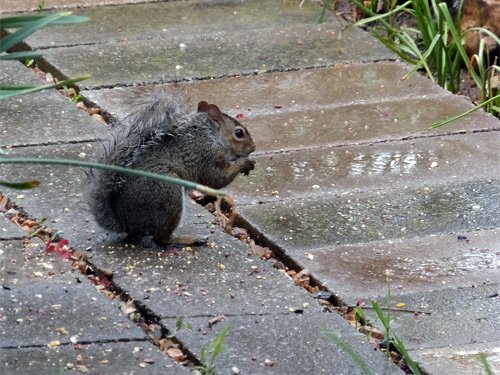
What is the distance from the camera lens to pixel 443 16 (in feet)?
25.0

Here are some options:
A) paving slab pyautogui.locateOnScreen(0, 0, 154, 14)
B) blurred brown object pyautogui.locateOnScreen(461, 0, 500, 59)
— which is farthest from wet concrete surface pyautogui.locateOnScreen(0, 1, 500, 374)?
blurred brown object pyautogui.locateOnScreen(461, 0, 500, 59)

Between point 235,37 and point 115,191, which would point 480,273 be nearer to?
point 115,191

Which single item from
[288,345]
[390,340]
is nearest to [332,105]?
[390,340]

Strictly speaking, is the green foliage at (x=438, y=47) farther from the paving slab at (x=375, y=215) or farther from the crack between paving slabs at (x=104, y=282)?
the crack between paving slabs at (x=104, y=282)

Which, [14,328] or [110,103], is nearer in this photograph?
[14,328]

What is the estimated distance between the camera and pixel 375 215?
554 centimetres

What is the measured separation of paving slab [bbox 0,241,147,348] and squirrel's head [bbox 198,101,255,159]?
1115 mm

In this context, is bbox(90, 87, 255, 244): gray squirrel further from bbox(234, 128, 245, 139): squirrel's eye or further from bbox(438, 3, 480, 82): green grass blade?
bbox(438, 3, 480, 82): green grass blade

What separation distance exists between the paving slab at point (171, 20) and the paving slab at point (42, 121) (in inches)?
35.5

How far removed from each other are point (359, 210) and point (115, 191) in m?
1.25

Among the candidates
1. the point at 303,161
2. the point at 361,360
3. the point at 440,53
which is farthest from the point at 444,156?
the point at 361,360

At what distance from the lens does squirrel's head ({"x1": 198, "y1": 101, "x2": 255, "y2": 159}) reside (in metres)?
5.54

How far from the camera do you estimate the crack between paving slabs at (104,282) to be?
4.21 metres

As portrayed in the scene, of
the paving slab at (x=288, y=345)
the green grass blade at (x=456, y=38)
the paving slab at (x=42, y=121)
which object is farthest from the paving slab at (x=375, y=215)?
the green grass blade at (x=456, y=38)
